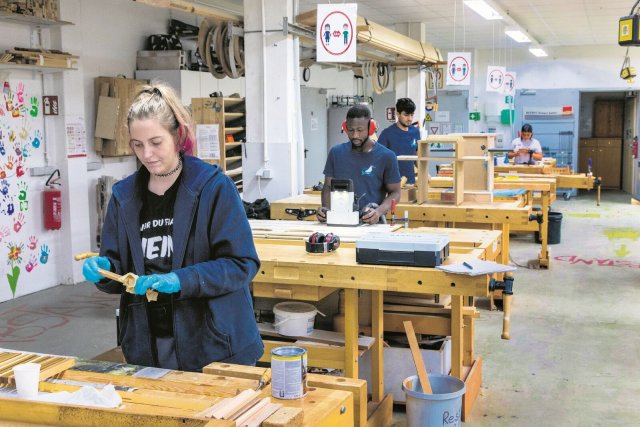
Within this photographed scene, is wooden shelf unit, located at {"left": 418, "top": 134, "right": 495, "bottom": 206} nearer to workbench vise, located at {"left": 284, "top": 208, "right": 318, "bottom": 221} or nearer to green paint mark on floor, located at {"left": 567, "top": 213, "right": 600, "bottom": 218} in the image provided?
workbench vise, located at {"left": 284, "top": 208, "right": 318, "bottom": 221}

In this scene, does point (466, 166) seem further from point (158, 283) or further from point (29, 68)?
point (158, 283)

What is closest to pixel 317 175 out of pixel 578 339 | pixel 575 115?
pixel 575 115

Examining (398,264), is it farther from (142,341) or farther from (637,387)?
(637,387)

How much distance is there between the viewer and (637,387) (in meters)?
4.37

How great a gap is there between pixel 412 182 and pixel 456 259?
11.5ft

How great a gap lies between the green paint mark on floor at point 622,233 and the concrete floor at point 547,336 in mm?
1116

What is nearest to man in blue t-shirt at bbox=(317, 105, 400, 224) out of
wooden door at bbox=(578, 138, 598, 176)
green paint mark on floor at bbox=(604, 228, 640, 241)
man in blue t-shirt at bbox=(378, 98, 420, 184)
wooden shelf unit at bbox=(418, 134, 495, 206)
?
wooden shelf unit at bbox=(418, 134, 495, 206)

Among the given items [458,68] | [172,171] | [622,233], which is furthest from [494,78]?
[172,171]

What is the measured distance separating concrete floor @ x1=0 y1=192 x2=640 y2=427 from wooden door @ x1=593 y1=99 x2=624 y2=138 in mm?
9073

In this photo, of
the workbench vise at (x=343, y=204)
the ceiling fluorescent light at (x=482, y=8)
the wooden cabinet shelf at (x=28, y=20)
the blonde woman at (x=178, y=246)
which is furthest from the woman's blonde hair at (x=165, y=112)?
the ceiling fluorescent light at (x=482, y=8)

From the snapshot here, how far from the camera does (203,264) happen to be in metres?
2.07

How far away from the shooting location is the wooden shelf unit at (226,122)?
311 inches

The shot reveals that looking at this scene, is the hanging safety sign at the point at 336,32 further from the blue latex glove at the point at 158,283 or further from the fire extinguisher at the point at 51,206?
the blue latex glove at the point at 158,283

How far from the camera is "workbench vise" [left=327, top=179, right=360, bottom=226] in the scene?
13.8 ft
